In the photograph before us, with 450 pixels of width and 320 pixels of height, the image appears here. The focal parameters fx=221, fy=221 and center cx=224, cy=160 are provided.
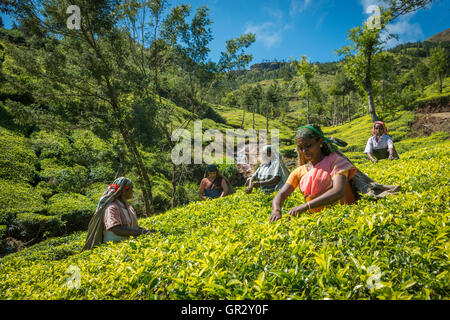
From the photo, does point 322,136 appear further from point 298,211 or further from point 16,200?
point 16,200

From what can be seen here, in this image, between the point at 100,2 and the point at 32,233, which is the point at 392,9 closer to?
the point at 100,2

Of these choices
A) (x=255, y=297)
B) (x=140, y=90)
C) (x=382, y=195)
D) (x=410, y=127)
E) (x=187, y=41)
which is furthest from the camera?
(x=410, y=127)

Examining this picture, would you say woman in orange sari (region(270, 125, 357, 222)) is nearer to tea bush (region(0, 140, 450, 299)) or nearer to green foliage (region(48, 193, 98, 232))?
tea bush (region(0, 140, 450, 299))

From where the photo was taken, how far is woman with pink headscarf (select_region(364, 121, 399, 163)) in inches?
244

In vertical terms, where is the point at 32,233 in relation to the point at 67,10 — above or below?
below

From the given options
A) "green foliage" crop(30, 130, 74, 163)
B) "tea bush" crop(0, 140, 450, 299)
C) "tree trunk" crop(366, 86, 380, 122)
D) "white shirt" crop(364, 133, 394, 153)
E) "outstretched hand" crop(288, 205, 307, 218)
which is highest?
"tree trunk" crop(366, 86, 380, 122)

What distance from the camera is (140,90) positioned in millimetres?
10180

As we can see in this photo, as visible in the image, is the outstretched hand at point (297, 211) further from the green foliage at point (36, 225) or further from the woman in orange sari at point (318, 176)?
the green foliage at point (36, 225)

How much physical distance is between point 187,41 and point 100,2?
3.82m

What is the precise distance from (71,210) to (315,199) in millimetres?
12905

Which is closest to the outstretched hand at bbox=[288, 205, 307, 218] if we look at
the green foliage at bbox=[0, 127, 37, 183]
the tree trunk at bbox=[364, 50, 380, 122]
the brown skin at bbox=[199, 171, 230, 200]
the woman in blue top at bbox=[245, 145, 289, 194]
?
the woman in blue top at bbox=[245, 145, 289, 194]

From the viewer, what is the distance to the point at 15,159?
12922 millimetres

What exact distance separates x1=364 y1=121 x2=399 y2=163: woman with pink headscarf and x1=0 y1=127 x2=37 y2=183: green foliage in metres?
15.2
